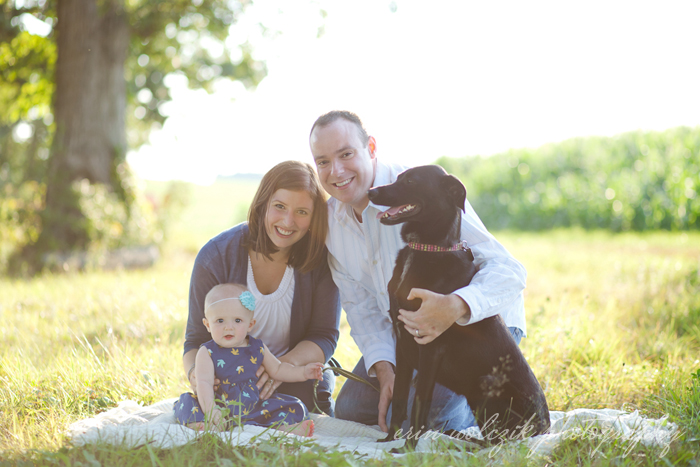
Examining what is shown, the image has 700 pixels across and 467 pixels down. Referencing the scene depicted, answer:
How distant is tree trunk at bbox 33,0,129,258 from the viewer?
305 inches

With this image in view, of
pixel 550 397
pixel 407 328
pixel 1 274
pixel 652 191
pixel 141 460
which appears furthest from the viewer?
pixel 652 191

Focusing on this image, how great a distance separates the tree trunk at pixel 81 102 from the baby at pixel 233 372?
20.6 feet

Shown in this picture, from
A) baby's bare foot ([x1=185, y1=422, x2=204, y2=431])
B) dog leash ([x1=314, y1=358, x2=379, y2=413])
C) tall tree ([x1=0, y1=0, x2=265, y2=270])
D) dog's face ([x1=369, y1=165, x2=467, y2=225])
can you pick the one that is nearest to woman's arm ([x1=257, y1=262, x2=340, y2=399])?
dog leash ([x1=314, y1=358, x2=379, y2=413])

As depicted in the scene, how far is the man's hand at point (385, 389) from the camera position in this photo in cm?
268

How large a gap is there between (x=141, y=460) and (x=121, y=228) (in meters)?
6.89

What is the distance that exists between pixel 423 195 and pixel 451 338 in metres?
0.67

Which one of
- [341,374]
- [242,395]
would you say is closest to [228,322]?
[242,395]

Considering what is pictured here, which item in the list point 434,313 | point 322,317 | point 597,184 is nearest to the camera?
point 434,313

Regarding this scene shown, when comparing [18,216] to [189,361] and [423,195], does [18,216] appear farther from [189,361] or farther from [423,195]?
[423,195]

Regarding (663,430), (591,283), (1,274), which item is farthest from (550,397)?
(1,274)

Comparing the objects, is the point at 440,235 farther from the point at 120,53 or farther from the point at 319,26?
the point at 120,53

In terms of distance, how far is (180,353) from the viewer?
3.54 m

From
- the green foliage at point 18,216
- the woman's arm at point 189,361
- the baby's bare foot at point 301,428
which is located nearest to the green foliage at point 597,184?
the baby's bare foot at point 301,428

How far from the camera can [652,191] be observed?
1220 centimetres
